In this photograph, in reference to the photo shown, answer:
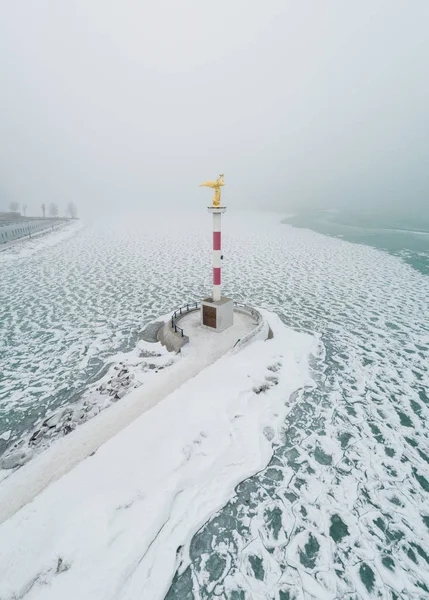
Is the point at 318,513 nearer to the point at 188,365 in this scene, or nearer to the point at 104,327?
the point at 188,365

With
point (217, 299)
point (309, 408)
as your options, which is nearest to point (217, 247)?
point (217, 299)

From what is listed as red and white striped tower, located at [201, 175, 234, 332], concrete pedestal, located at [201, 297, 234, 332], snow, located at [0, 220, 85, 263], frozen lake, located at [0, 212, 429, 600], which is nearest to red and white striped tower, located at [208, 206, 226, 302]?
red and white striped tower, located at [201, 175, 234, 332]

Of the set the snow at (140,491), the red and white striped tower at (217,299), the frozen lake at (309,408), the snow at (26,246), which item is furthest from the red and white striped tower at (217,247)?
the snow at (26,246)

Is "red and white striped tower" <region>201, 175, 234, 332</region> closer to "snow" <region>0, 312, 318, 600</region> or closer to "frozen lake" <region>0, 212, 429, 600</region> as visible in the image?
"snow" <region>0, 312, 318, 600</region>

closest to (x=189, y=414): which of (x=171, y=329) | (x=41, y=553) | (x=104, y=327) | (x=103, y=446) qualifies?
(x=103, y=446)

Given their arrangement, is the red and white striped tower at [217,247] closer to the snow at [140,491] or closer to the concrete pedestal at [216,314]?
the concrete pedestal at [216,314]
